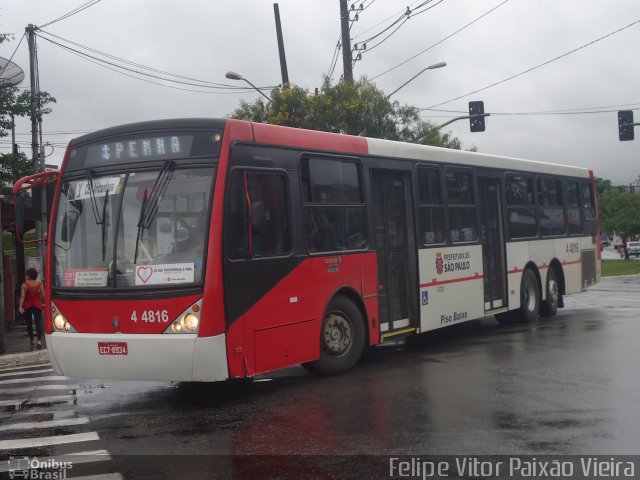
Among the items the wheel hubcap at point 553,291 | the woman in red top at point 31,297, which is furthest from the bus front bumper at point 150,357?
the wheel hubcap at point 553,291

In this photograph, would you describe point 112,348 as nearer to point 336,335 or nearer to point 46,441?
point 46,441

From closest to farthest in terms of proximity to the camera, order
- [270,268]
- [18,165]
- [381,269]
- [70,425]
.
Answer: [70,425] → [270,268] → [381,269] → [18,165]

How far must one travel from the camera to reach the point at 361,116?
24.9m

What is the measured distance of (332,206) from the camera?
1001 centimetres

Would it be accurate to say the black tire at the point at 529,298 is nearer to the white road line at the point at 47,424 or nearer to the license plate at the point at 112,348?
the license plate at the point at 112,348

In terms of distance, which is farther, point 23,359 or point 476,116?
point 476,116

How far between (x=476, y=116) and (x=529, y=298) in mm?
12384

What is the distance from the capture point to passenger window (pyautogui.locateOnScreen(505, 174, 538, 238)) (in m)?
14.7

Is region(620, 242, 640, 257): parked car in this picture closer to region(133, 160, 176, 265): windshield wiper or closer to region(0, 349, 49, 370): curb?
region(0, 349, 49, 370): curb

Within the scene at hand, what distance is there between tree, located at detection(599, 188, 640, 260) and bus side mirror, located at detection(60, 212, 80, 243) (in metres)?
76.7

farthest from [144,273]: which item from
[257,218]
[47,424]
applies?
[47,424]

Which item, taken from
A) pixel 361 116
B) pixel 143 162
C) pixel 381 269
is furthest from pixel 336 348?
pixel 361 116

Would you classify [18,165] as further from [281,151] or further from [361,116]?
[281,151]

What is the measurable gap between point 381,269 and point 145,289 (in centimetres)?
385
